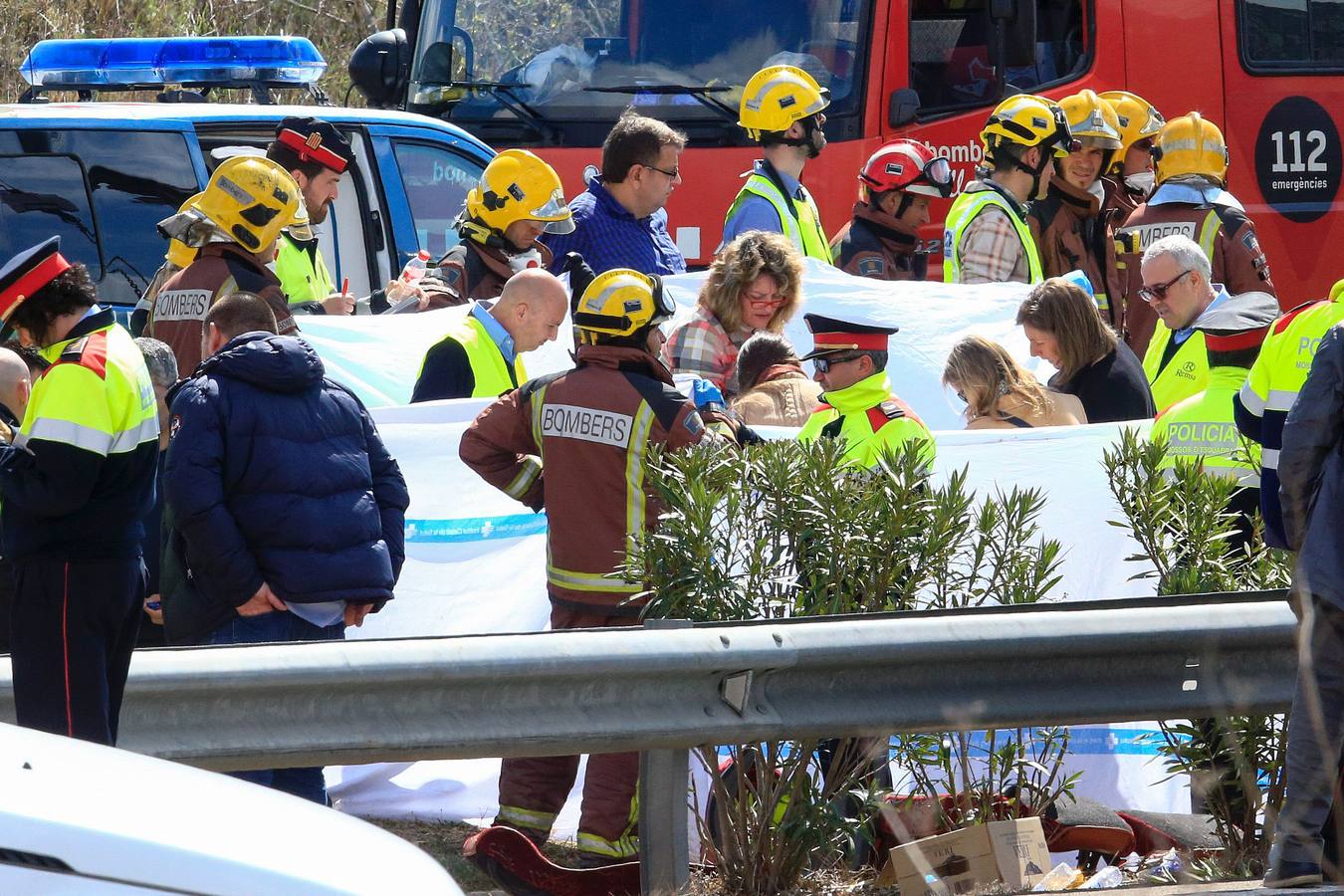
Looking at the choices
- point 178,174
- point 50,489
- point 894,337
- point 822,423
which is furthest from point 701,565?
point 178,174

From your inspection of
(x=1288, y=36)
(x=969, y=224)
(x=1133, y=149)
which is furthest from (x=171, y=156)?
(x=1288, y=36)

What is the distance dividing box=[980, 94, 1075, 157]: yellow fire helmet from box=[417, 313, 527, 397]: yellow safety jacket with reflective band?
10.1ft

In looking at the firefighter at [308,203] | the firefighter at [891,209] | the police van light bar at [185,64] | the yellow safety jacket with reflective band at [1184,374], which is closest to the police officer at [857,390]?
the yellow safety jacket with reflective band at [1184,374]

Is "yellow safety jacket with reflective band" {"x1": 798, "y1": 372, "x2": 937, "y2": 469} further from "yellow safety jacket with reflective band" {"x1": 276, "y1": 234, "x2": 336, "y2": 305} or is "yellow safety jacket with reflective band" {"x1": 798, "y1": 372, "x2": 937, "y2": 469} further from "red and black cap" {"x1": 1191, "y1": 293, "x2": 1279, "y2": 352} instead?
"yellow safety jacket with reflective band" {"x1": 276, "y1": 234, "x2": 336, "y2": 305}

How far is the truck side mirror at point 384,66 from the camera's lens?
11805 millimetres

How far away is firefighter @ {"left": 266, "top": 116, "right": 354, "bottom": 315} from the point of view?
794 centimetres

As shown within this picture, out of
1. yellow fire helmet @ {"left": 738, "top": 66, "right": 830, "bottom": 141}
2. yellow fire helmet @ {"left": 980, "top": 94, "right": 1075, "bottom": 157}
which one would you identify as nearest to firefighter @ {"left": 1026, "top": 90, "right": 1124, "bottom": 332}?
yellow fire helmet @ {"left": 980, "top": 94, "right": 1075, "bottom": 157}

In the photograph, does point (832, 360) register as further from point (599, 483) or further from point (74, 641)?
point (74, 641)

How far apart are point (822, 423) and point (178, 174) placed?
3.99 meters

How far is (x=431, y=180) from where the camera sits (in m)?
10.2

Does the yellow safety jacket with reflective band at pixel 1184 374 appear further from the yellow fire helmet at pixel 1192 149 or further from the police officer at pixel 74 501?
the police officer at pixel 74 501

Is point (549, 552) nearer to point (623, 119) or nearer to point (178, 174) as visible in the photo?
point (623, 119)

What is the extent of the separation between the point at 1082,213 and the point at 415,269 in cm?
317

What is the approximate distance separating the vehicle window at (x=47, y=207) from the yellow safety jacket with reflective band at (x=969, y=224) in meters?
3.79
